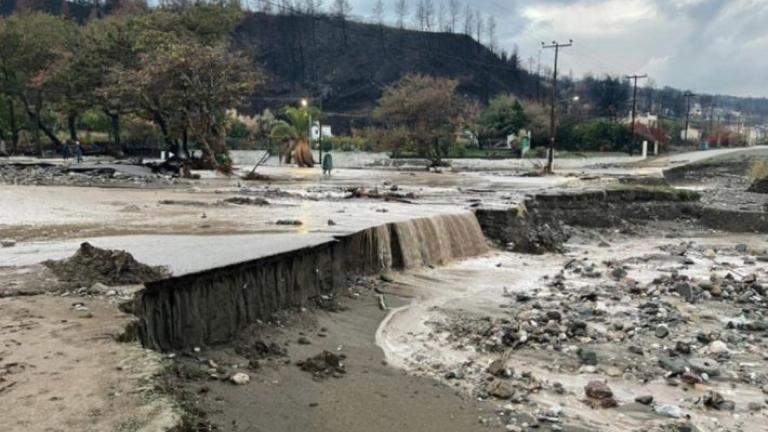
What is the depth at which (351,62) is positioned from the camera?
12262 cm

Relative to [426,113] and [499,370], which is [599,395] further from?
[426,113]

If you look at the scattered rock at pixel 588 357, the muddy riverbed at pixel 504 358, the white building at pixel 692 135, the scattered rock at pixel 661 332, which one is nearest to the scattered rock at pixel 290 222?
the muddy riverbed at pixel 504 358

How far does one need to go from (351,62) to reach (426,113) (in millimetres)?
80367

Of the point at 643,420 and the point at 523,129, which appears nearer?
the point at 643,420

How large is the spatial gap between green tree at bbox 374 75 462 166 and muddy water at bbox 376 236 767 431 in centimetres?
2845

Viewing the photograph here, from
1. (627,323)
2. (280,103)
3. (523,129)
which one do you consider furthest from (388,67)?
(627,323)

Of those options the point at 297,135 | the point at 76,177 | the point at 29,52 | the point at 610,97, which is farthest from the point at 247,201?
the point at 610,97

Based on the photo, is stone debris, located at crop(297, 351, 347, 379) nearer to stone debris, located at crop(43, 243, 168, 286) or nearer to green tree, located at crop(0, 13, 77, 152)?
stone debris, located at crop(43, 243, 168, 286)

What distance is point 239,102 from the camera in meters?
31.2

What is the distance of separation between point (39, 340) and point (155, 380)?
1.27 metres

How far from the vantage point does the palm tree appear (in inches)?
1729

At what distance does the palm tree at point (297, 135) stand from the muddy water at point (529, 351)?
94.7ft

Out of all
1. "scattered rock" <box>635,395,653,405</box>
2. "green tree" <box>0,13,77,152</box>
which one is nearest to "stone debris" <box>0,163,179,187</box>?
"green tree" <box>0,13,77,152</box>

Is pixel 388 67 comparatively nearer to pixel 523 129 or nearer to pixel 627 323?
pixel 523 129
